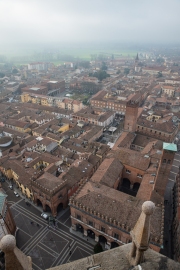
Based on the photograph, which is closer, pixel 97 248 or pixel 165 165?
pixel 97 248

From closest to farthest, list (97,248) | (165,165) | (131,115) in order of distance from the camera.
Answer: (97,248) → (165,165) → (131,115)

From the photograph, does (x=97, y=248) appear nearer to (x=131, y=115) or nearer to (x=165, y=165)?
(x=165, y=165)

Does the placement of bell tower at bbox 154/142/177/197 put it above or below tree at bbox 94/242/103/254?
above

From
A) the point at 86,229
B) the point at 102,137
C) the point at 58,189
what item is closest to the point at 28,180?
the point at 58,189

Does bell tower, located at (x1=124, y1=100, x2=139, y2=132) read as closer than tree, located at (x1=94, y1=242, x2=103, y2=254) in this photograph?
No

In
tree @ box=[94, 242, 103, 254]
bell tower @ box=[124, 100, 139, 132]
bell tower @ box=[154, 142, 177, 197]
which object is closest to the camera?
tree @ box=[94, 242, 103, 254]

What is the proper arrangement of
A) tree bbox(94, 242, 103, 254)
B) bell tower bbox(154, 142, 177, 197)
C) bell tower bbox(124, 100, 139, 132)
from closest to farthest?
tree bbox(94, 242, 103, 254) → bell tower bbox(154, 142, 177, 197) → bell tower bbox(124, 100, 139, 132)

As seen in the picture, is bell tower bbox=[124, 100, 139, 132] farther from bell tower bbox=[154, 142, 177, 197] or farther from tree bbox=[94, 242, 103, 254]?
tree bbox=[94, 242, 103, 254]

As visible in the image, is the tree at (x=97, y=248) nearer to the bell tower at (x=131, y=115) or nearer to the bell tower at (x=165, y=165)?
Result: the bell tower at (x=165, y=165)

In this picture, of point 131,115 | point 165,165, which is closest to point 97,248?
point 165,165

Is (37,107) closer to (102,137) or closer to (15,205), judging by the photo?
(102,137)

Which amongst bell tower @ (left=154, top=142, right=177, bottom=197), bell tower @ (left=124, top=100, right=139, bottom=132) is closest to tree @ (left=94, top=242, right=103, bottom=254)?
bell tower @ (left=154, top=142, right=177, bottom=197)

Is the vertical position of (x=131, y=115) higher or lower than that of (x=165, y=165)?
higher
